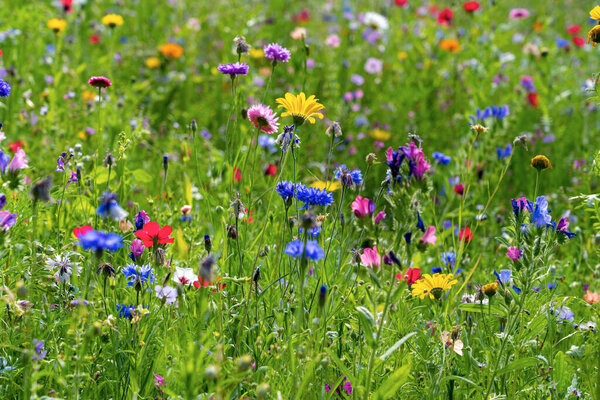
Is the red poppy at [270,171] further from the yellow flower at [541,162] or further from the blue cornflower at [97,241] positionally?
the blue cornflower at [97,241]

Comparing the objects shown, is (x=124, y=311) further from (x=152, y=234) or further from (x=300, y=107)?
(x=300, y=107)

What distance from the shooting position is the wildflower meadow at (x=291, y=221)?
1.53 m

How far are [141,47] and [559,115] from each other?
3562 millimetres

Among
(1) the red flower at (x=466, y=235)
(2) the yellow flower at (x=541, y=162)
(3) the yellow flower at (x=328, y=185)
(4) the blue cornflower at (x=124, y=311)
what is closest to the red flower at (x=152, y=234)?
(4) the blue cornflower at (x=124, y=311)

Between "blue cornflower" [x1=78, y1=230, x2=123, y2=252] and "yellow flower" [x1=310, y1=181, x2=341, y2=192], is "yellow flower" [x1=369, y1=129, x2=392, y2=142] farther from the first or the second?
"blue cornflower" [x1=78, y1=230, x2=123, y2=252]

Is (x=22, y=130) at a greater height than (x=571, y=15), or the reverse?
(x=571, y=15)

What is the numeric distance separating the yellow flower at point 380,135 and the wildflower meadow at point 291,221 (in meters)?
0.04

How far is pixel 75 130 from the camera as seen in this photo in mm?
3357

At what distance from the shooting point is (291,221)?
6.51 feet

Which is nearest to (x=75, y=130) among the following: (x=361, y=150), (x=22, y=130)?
(x=22, y=130)

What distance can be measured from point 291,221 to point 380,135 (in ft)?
7.74

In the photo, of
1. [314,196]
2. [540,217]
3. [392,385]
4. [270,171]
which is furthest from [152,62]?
[392,385]

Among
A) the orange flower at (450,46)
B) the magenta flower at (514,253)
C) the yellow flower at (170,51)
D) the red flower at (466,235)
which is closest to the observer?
the magenta flower at (514,253)

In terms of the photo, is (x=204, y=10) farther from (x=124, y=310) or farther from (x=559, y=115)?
(x=124, y=310)
